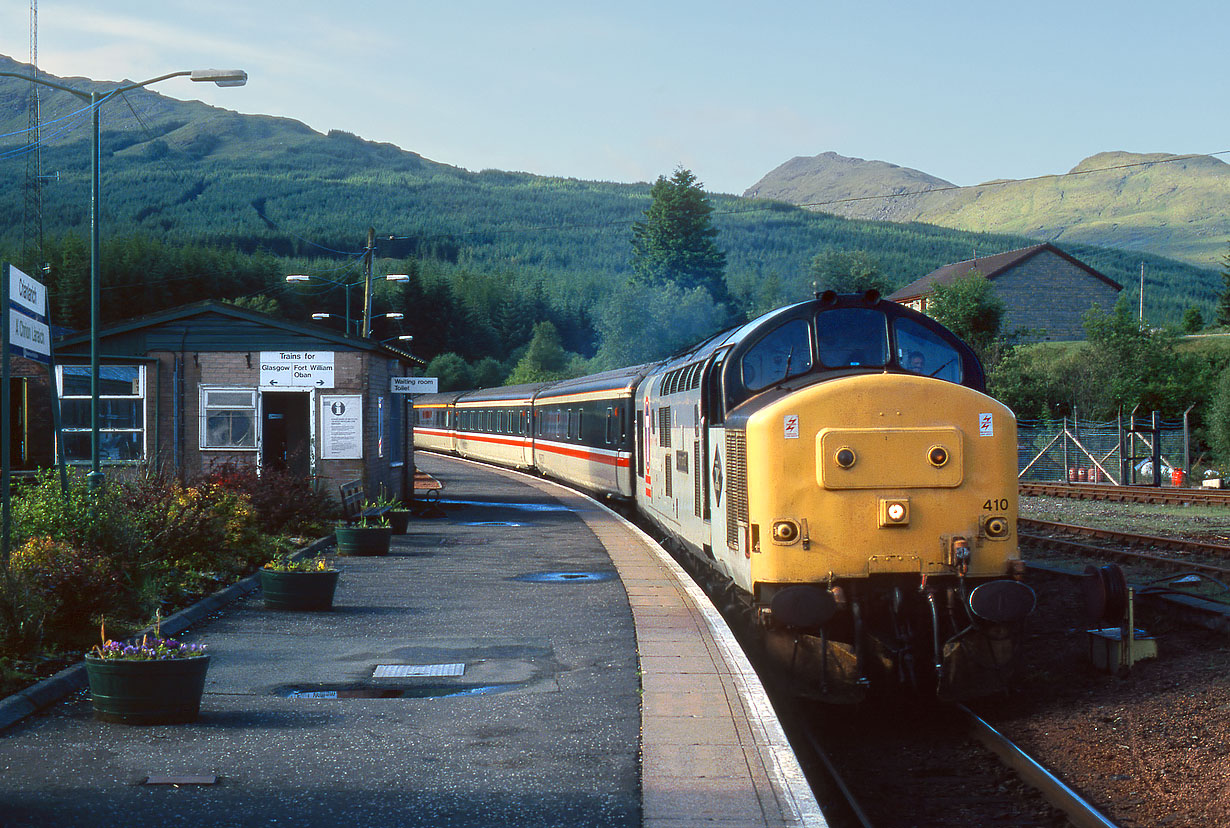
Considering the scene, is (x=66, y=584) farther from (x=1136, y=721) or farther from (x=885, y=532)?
(x=1136, y=721)

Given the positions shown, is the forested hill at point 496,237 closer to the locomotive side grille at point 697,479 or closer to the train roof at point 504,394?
the train roof at point 504,394

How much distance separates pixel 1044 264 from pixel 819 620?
81.4 meters

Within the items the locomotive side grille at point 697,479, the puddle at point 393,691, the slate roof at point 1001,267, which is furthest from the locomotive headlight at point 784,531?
the slate roof at point 1001,267

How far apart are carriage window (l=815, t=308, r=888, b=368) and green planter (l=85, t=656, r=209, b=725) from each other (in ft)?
17.9

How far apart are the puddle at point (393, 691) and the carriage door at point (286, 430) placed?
14.7 meters

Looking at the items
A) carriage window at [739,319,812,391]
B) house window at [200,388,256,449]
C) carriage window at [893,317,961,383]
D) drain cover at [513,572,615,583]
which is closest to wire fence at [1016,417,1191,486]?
house window at [200,388,256,449]

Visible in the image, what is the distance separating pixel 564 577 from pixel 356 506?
7.14 m

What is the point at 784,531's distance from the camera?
8.84 meters

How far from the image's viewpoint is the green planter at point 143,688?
7371mm

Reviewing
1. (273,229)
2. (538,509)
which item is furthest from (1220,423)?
(273,229)

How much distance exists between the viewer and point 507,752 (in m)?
7.04

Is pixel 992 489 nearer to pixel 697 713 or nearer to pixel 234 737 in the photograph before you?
pixel 697 713

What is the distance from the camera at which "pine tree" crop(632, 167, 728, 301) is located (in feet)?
373

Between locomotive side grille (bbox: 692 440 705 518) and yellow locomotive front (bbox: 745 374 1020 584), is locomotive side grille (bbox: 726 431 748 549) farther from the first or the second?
locomotive side grille (bbox: 692 440 705 518)
